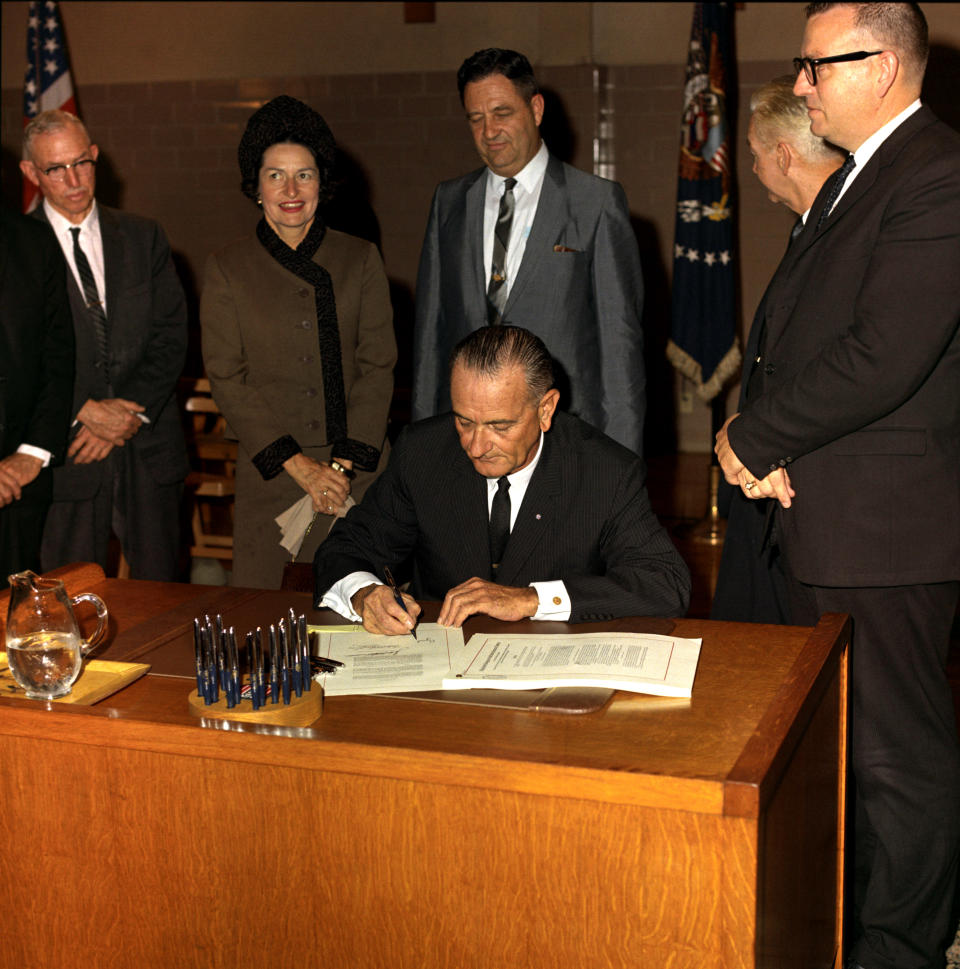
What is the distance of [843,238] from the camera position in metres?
2.12

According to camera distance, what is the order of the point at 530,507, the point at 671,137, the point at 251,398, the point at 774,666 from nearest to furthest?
1. the point at 774,666
2. the point at 530,507
3. the point at 251,398
4. the point at 671,137

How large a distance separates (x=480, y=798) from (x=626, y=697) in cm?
30

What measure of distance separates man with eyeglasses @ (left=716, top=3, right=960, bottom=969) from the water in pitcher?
3.95ft

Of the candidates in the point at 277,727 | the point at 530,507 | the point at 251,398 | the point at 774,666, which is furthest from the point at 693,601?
the point at 277,727

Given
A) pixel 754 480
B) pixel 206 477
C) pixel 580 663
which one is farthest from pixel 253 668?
pixel 206 477

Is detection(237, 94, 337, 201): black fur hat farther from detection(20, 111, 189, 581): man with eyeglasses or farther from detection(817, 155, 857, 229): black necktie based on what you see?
detection(817, 155, 857, 229): black necktie

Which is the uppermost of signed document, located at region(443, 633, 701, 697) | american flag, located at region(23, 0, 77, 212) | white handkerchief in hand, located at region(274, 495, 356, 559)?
american flag, located at region(23, 0, 77, 212)

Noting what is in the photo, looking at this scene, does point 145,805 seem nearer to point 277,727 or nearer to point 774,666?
point 277,727

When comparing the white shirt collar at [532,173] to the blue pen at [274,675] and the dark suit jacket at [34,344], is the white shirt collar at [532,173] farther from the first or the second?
the blue pen at [274,675]

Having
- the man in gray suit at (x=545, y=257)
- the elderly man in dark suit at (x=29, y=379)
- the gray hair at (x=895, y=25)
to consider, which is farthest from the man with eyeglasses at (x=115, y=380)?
the gray hair at (x=895, y=25)

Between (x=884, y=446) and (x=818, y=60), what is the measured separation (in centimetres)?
68

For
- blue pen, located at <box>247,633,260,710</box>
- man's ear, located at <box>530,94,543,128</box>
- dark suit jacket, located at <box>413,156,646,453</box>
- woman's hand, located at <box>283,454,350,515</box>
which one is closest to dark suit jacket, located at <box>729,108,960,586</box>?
dark suit jacket, located at <box>413,156,646,453</box>

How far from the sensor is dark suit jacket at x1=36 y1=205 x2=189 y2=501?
3.45 metres

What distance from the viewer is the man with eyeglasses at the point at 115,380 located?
11.2ft
